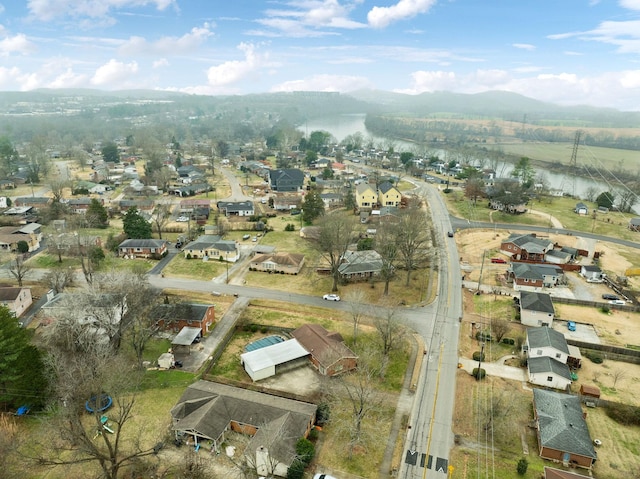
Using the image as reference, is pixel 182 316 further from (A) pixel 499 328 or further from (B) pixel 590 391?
(B) pixel 590 391

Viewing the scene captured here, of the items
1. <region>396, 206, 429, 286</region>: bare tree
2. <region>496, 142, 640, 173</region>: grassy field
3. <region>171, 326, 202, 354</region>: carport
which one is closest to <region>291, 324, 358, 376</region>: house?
<region>171, 326, 202, 354</region>: carport

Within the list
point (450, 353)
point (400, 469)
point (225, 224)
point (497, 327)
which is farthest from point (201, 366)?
point (225, 224)

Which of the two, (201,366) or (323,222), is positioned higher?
(323,222)

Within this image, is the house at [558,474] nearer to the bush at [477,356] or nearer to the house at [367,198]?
the bush at [477,356]

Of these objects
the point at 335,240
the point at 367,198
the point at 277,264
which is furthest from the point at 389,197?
the point at 335,240

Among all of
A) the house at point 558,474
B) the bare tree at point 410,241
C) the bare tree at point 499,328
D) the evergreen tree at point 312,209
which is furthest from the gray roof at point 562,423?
the evergreen tree at point 312,209

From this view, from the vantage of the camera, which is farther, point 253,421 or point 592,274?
point 592,274

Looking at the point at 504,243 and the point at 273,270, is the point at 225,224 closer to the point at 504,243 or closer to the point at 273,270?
the point at 273,270
